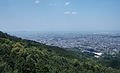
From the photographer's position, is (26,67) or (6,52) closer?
(26,67)

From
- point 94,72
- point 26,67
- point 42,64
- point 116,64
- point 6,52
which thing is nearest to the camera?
point 26,67

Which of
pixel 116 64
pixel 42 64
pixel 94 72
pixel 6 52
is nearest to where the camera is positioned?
pixel 42 64

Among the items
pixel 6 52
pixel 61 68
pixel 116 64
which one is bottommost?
pixel 116 64

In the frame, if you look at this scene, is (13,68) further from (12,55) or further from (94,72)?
(94,72)

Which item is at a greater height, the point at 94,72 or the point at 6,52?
the point at 6,52

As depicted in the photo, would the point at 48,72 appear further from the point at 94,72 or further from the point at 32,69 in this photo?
the point at 94,72

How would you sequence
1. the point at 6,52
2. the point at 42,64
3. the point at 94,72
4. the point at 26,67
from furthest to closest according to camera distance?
the point at 94,72 < the point at 6,52 < the point at 42,64 < the point at 26,67

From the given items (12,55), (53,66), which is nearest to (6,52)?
(12,55)

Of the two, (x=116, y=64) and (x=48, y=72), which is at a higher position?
(x=48, y=72)

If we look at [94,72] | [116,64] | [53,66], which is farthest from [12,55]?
[116,64]
